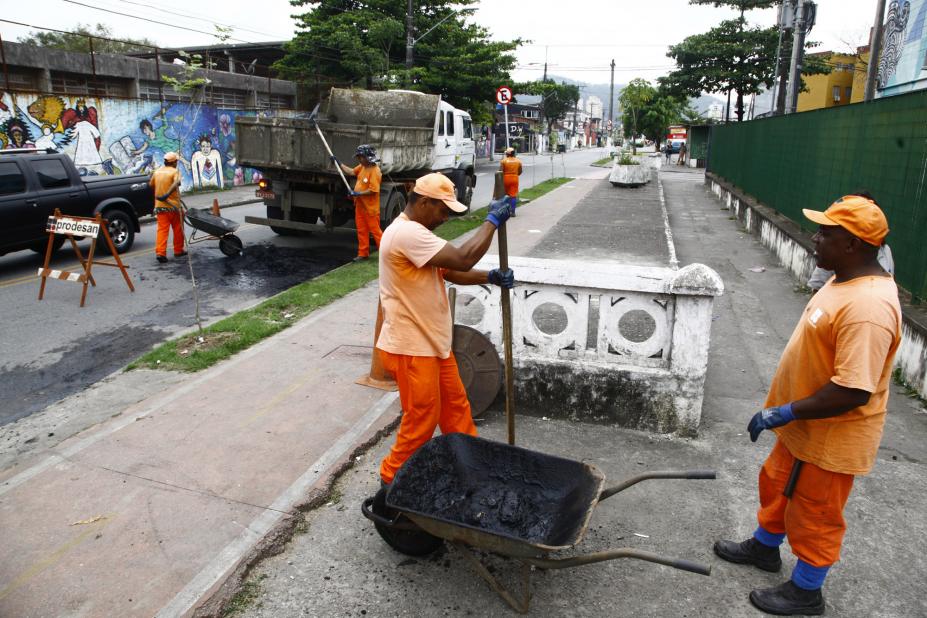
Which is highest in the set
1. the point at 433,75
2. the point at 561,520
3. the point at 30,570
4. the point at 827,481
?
the point at 433,75

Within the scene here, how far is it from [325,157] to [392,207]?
1.63m

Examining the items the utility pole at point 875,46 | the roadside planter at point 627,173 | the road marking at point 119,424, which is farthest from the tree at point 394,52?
the road marking at point 119,424

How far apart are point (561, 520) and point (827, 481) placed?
1.20 meters

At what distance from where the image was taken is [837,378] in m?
2.54

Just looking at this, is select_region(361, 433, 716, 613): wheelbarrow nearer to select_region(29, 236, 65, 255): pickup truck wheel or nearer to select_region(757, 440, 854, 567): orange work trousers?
select_region(757, 440, 854, 567): orange work trousers

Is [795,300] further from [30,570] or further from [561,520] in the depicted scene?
[30,570]

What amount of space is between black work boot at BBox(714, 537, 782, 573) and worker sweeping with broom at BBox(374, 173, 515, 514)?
1.65 meters

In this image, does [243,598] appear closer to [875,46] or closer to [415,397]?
[415,397]

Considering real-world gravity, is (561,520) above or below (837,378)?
below

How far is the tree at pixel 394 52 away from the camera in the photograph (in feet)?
88.3

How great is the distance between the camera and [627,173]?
79.2 feet

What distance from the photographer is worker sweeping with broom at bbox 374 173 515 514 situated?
10.9 ft

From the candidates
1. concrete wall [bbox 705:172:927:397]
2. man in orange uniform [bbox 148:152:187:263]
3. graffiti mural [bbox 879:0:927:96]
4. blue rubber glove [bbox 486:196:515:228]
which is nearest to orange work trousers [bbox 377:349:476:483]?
blue rubber glove [bbox 486:196:515:228]

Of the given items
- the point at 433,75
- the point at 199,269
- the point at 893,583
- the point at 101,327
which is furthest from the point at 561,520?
the point at 433,75
